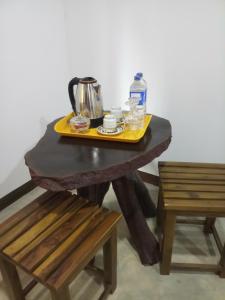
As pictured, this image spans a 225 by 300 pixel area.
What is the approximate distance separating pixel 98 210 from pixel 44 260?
0.33 meters

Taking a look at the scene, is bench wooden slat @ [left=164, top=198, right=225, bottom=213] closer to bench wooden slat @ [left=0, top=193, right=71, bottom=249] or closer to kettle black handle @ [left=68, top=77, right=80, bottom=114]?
bench wooden slat @ [left=0, top=193, right=71, bottom=249]

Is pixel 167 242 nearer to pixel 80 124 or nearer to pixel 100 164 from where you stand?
pixel 100 164

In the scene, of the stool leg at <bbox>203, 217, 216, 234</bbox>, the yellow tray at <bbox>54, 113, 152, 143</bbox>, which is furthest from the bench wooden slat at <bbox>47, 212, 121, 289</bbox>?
the stool leg at <bbox>203, 217, 216, 234</bbox>

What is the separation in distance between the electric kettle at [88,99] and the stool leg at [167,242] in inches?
24.8

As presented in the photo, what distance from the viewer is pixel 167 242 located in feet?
4.42

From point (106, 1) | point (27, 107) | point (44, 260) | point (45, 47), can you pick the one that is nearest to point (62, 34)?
point (45, 47)

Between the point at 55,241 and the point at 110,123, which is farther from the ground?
the point at 110,123

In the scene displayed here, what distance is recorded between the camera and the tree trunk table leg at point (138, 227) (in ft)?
4.70

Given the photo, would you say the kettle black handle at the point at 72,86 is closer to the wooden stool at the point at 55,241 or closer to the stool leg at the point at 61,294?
the wooden stool at the point at 55,241

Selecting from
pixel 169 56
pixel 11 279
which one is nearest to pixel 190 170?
pixel 169 56

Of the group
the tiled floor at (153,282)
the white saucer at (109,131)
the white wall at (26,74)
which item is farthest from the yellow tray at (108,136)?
the tiled floor at (153,282)

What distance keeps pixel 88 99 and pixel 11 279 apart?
3.09 ft

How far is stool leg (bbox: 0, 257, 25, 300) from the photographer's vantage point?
1078 millimetres

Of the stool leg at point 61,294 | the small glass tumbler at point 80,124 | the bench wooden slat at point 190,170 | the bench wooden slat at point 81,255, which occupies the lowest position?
the stool leg at point 61,294
